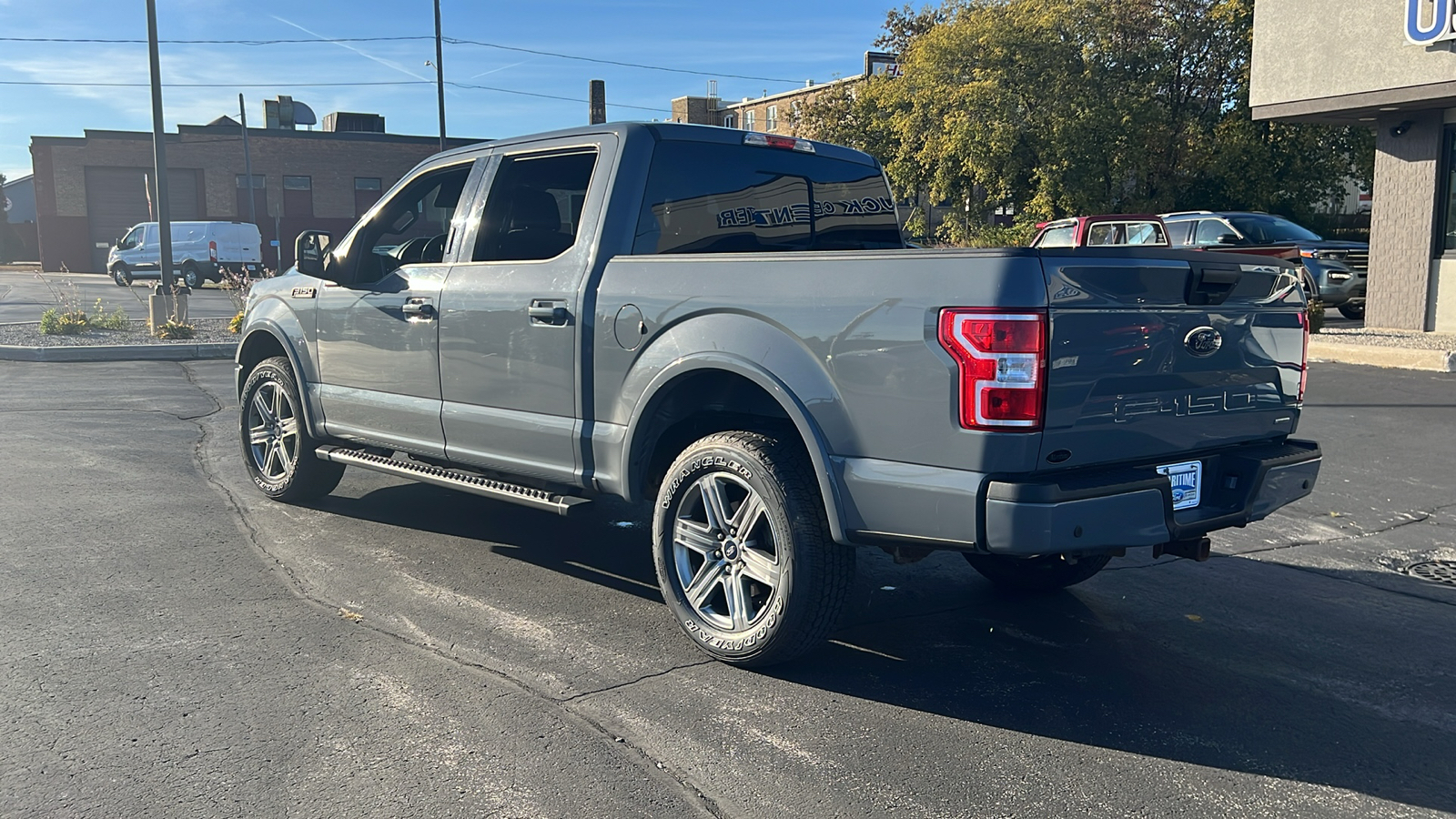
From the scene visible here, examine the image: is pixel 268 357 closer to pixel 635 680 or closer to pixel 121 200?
pixel 635 680

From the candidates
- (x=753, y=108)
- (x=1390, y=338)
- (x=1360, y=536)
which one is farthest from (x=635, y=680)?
(x=753, y=108)

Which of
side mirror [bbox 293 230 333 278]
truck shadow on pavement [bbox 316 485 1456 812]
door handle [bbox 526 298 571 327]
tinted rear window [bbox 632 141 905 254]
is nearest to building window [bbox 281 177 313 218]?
side mirror [bbox 293 230 333 278]

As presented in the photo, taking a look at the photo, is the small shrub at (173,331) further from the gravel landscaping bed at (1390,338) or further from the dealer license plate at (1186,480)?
the dealer license plate at (1186,480)

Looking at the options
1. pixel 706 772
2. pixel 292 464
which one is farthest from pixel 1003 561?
pixel 292 464

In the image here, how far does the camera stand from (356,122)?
5294 cm

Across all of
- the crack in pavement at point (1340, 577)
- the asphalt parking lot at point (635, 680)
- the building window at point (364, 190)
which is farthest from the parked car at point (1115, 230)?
the building window at point (364, 190)

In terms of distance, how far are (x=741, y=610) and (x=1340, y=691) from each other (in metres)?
2.17

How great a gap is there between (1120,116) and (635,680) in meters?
30.1

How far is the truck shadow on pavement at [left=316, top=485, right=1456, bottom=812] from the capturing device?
3.64 m

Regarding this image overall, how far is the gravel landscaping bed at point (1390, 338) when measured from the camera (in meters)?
13.9

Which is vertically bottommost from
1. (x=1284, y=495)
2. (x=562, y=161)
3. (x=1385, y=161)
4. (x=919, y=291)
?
(x=1284, y=495)

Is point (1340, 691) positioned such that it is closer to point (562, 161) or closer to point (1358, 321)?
point (562, 161)

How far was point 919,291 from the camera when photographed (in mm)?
3629

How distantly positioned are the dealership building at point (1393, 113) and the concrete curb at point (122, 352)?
15991 millimetres
